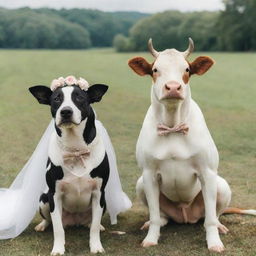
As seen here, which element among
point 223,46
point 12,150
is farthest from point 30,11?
point 12,150

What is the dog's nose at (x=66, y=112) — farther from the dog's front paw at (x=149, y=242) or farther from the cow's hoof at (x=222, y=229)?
the cow's hoof at (x=222, y=229)

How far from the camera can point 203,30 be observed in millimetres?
78812

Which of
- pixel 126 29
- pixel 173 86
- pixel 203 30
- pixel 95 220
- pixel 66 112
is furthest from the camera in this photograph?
pixel 126 29

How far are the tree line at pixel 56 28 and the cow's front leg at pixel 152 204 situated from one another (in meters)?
43.2

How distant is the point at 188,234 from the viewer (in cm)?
555

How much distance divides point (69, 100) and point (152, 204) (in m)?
1.34

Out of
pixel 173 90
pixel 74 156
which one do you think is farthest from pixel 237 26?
pixel 173 90

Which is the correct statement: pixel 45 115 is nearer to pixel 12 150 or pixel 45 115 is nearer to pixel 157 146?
pixel 12 150

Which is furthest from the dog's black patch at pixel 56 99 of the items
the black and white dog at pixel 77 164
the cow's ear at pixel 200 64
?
the cow's ear at pixel 200 64

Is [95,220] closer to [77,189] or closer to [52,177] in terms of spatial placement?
[77,189]

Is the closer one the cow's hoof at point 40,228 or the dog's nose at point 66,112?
the dog's nose at point 66,112

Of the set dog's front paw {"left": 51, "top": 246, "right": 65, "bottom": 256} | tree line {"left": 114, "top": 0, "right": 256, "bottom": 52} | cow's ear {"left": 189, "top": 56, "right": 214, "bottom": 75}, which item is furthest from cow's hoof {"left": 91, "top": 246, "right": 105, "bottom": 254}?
tree line {"left": 114, "top": 0, "right": 256, "bottom": 52}

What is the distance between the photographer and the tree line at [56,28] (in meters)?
48.8

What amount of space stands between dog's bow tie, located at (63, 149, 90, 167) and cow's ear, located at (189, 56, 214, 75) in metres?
1.24
